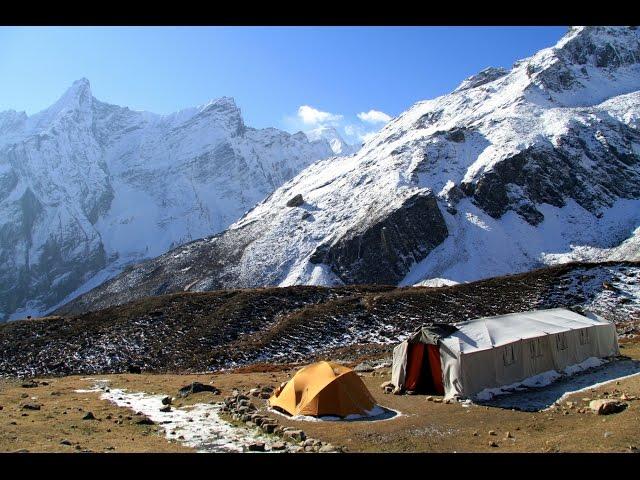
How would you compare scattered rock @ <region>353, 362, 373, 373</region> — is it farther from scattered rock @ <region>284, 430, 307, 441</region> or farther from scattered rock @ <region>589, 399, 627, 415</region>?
scattered rock @ <region>284, 430, 307, 441</region>

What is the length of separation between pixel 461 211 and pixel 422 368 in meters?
82.4

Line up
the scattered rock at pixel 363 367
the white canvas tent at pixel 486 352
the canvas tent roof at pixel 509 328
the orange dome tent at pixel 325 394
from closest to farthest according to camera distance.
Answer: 1. the orange dome tent at pixel 325 394
2. the white canvas tent at pixel 486 352
3. the canvas tent roof at pixel 509 328
4. the scattered rock at pixel 363 367

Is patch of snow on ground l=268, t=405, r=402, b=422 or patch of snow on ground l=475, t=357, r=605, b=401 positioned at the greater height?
patch of snow on ground l=268, t=405, r=402, b=422

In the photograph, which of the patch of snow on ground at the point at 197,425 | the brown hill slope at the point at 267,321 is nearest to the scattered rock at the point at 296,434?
the patch of snow on ground at the point at 197,425

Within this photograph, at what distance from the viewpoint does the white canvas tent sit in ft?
71.7

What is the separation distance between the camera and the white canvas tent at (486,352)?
71.7 feet

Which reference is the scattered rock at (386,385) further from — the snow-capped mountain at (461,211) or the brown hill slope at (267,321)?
the snow-capped mountain at (461,211)

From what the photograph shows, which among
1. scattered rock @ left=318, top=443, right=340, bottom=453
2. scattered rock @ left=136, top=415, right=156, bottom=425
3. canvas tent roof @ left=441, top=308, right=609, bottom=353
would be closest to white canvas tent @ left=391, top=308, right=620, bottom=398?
canvas tent roof @ left=441, top=308, right=609, bottom=353

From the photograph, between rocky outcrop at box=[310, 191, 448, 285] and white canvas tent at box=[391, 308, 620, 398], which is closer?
white canvas tent at box=[391, 308, 620, 398]

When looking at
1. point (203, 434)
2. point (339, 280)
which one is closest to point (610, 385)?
point (203, 434)

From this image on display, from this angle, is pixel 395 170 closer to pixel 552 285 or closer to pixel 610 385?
pixel 552 285

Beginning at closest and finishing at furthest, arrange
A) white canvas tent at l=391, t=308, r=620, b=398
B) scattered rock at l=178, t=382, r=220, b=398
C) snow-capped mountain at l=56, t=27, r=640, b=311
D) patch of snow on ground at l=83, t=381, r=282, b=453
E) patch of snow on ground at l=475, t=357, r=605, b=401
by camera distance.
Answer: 1. patch of snow on ground at l=83, t=381, r=282, b=453
2. patch of snow on ground at l=475, t=357, r=605, b=401
3. white canvas tent at l=391, t=308, r=620, b=398
4. scattered rock at l=178, t=382, r=220, b=398
5. snow-capped mountain at l=56, t=27, r=640, b=311

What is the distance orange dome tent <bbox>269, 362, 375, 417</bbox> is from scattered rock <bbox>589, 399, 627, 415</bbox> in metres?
7.64

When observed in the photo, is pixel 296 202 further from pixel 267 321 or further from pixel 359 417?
pixel 359 417
